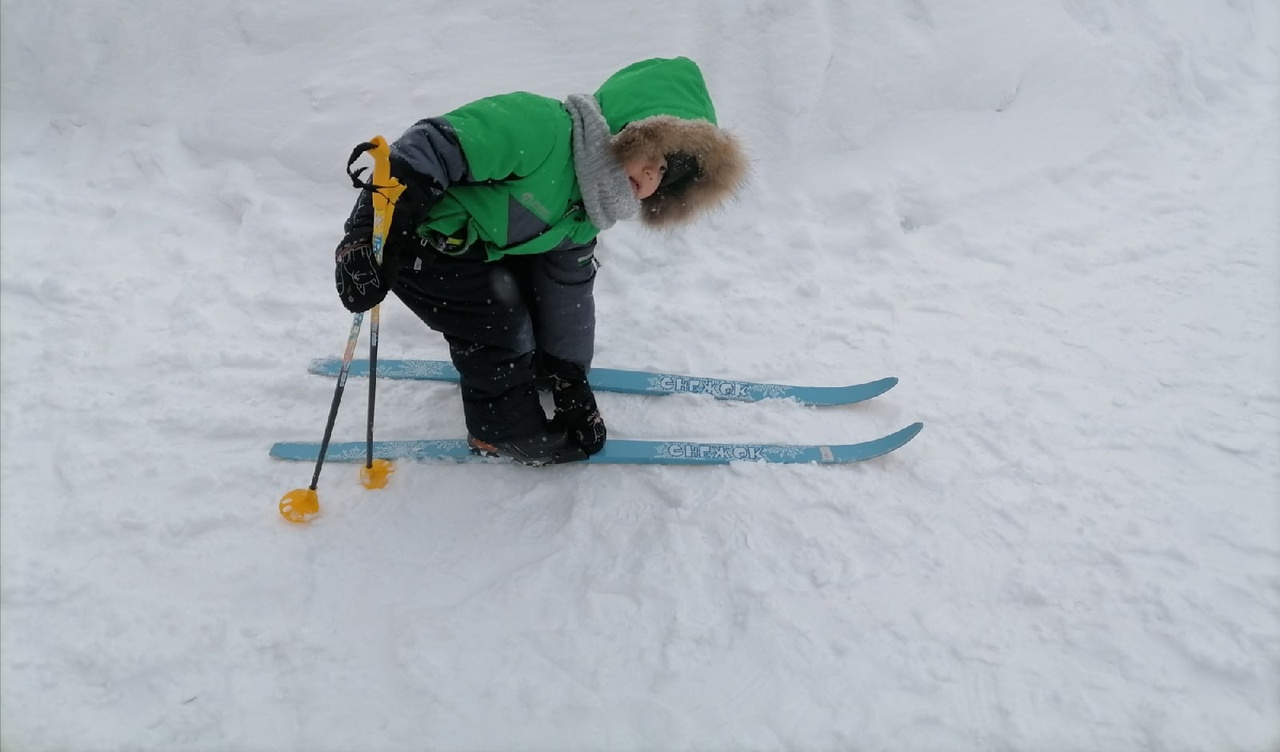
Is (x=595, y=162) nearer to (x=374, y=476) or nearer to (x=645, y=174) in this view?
(x=645, y=174)

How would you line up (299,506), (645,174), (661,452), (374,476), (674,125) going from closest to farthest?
1. (674,125)
2. (645,174)
3. (299,506)
4. (374,476)
5. (661,452)

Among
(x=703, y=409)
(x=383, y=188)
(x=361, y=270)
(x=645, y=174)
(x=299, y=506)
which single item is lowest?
(x=299, y=506)

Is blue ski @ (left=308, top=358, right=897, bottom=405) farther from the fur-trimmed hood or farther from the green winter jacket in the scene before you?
the fur-trimmed hood

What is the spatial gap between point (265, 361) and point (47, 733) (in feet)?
5.19

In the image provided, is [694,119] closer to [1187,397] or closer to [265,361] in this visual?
[265,361]

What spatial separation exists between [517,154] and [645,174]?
1.32ft

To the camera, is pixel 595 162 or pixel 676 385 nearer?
pixel 595 162

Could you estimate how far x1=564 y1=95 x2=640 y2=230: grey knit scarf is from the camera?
7.77 ft

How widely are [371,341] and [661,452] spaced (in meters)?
1.09

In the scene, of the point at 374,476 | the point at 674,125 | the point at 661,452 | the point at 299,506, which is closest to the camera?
the point at 674,125

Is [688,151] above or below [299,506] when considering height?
above

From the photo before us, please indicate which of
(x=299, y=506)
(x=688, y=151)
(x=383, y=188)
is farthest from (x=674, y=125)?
(x=299, y=506)

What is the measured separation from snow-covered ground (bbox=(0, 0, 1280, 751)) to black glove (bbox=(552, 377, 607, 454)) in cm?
12

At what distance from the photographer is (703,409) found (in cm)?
309
